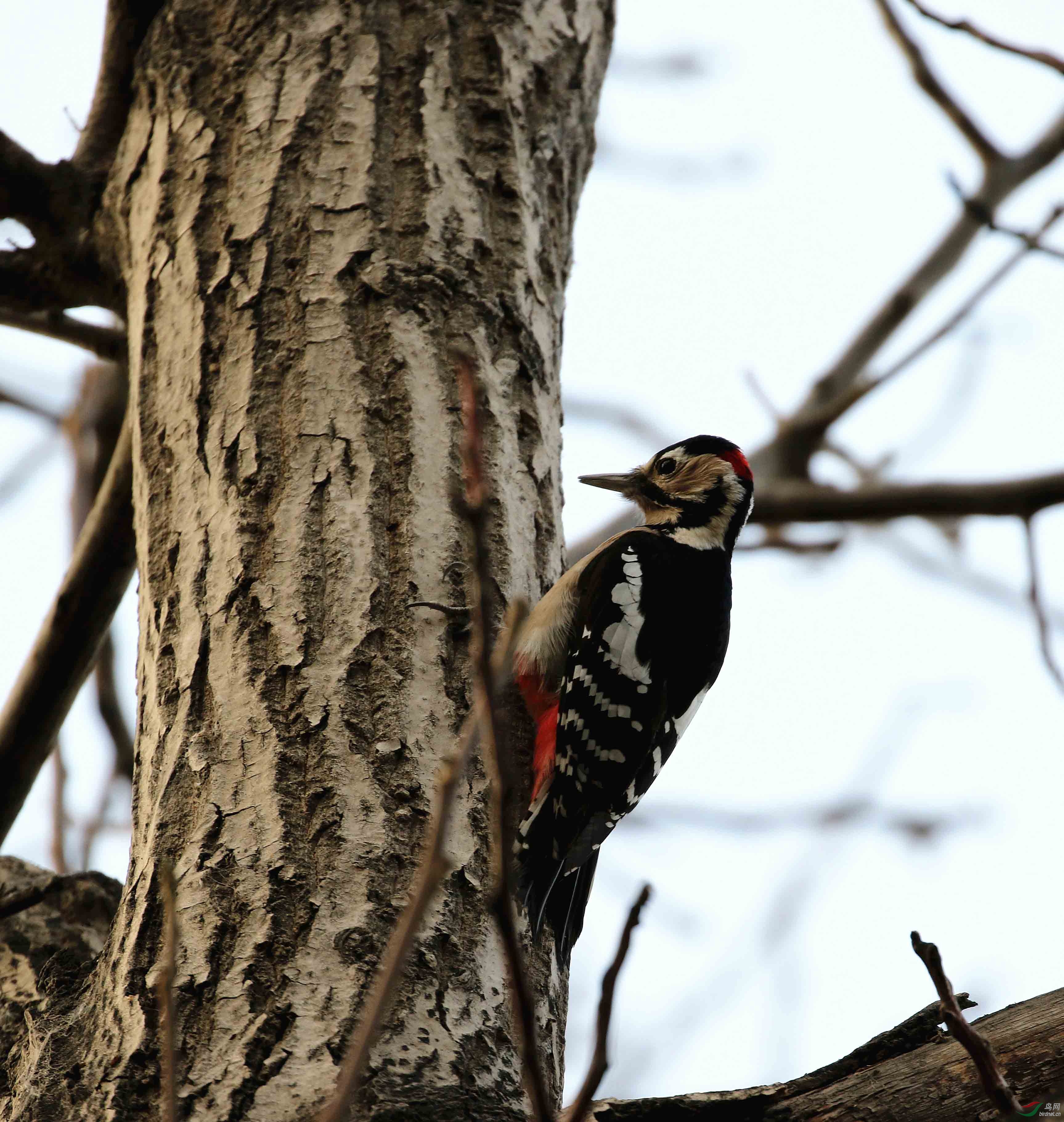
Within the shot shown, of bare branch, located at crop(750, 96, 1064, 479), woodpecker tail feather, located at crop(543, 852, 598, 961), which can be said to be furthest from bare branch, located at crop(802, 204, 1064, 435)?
woodpecker tail feather, located at crop(543, 852, 598, 961)

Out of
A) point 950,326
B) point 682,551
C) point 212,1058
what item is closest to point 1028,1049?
point 212,1058

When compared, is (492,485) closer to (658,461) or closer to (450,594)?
(450,594)

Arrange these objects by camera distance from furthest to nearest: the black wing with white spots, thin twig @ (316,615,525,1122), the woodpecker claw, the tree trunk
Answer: the black wing with white spots, the woodpecker claw, the tree trunk, thin twig @ (316,615,525,1122)

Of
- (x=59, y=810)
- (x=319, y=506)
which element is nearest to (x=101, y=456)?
(x=59, y=810)

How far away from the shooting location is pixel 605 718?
2.88 metres

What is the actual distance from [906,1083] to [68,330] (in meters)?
2.47

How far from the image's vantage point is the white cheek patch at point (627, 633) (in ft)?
10.0

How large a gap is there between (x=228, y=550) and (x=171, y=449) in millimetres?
333

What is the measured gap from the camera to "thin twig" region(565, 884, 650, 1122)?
3.12 ft

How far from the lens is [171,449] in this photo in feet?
8.03

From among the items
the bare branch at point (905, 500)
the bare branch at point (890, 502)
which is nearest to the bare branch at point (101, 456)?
the bare branch at point (890, 502)

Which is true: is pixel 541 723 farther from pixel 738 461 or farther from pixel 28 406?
pixel 28 406

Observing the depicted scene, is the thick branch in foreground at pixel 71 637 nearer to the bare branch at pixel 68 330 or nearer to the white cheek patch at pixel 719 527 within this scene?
the bare branch at pixel 68 330

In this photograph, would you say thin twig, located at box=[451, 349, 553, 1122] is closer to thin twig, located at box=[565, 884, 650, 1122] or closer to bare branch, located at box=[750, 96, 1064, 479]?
thin twig, located at box=[565, 884, 650, 1122]
